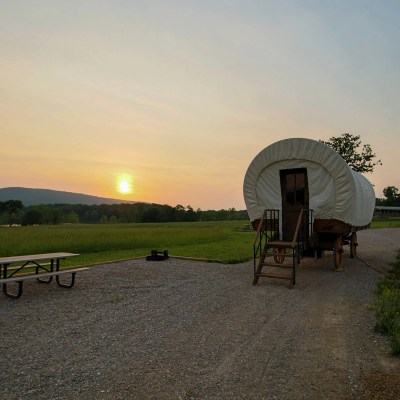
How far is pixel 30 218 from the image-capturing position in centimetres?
7325

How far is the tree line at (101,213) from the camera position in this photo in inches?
2955

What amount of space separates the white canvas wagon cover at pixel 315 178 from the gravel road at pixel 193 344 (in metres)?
2.46

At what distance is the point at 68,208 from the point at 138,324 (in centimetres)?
10628

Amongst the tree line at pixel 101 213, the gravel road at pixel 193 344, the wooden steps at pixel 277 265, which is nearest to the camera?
the gravel road at pixel 193 344

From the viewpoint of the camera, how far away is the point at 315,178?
10.3 metres

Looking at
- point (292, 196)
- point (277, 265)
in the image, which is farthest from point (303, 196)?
point (277, 265)

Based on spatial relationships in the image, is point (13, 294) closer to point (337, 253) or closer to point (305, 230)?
point (305, 230)

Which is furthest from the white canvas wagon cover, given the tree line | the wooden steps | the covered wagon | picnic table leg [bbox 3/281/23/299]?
the tree line

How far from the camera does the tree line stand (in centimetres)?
7506

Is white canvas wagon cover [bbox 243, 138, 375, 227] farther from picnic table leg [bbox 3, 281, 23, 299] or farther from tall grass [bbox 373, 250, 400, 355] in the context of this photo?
picnic table leg [bbox 3, 281, 23, 299]

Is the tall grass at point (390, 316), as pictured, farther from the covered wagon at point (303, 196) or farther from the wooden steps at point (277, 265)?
the covered wagon at point (303, 196)

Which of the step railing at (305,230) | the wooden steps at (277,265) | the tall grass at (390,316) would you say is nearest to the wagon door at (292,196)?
the step railing at (305,230)

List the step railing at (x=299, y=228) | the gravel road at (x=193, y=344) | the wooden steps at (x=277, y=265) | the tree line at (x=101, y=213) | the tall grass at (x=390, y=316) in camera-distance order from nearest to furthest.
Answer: the gravel road at (x=193, y=344)
the tall grass at (x=390, y=316)
the wooden steps at (x=277, y=265)
the step railing at (x=299, y=228)
the tree line at (x=101, y=213)

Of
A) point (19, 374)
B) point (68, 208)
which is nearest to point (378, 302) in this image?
point (19, 374)
